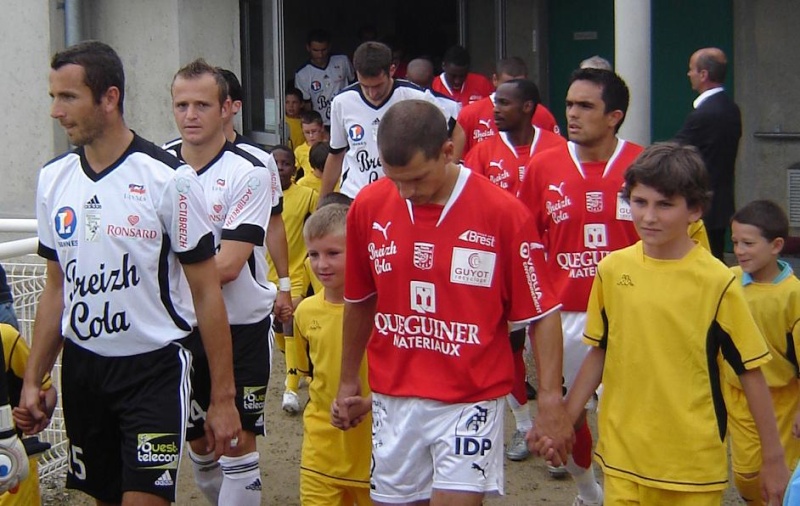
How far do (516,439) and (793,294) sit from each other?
2347mm

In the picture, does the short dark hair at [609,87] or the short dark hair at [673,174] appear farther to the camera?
the short dark hair at [609,87]

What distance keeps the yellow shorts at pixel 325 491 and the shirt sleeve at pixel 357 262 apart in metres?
1.02

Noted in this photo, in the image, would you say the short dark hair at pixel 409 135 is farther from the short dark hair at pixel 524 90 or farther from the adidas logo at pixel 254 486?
the short dark hair at pixel 524 90

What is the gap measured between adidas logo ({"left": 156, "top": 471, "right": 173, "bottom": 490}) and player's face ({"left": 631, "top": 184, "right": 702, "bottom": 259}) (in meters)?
1.97

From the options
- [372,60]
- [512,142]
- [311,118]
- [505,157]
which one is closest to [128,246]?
[505,157]


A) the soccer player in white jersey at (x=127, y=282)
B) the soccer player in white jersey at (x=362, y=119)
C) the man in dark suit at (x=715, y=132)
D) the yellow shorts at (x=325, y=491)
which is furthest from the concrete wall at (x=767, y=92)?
the soccer player in white jersey at (x=127, y=282)

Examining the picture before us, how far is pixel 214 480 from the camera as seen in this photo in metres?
6.36

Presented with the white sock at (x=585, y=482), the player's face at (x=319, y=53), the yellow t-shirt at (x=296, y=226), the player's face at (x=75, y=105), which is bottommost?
the white sock at (x=585, y=482)

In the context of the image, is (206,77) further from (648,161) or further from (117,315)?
(648,161)

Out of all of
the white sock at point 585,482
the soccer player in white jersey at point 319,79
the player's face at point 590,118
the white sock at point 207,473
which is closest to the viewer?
the player's face at point 590,118

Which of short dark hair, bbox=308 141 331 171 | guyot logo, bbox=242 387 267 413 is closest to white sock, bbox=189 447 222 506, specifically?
guyot logo, bbox=242 387 267 413

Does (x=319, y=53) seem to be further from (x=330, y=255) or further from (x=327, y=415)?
(x=327, y=415)

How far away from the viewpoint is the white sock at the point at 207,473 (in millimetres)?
6297

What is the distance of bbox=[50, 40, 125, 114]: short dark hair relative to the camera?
4.74 meters
